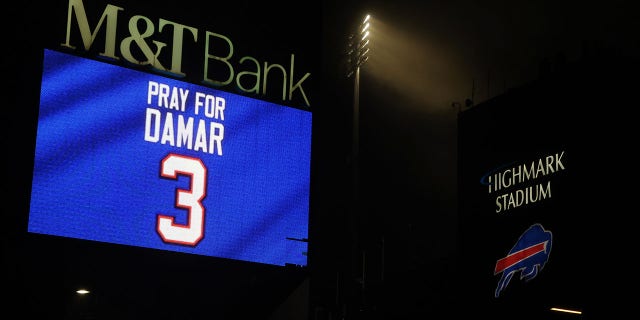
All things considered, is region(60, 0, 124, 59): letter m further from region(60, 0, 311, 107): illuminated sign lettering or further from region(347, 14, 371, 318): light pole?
region(347, 14, 371, 318): light pole

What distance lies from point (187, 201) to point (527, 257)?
26.5 ft

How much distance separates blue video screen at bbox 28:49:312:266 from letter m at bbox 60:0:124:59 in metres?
0.23

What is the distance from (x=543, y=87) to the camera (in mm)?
14773

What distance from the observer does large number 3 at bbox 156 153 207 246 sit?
7.59 meters

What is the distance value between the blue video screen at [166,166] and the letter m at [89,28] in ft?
0.76

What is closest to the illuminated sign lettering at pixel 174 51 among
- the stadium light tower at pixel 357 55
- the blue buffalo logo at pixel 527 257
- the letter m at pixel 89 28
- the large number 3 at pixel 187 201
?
the letter m at pixel 89 28

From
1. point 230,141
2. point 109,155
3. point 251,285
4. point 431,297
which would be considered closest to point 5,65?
point 109,155

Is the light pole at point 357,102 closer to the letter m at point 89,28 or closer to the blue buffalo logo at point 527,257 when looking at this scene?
the letter m at point 89,28

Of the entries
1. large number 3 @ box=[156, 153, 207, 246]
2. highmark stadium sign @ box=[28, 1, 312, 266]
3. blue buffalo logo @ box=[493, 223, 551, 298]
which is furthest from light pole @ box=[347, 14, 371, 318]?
blue buffalo logo @ box=[493, 223, 551, 298]

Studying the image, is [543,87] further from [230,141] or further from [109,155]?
[109,155]

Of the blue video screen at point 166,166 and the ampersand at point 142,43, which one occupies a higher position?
the ampersand at point 142,43

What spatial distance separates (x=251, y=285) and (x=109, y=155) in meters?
1.76

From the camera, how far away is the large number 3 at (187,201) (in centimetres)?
759

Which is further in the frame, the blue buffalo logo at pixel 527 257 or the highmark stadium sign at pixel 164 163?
the blue buffalo logo at pixel 527 257
